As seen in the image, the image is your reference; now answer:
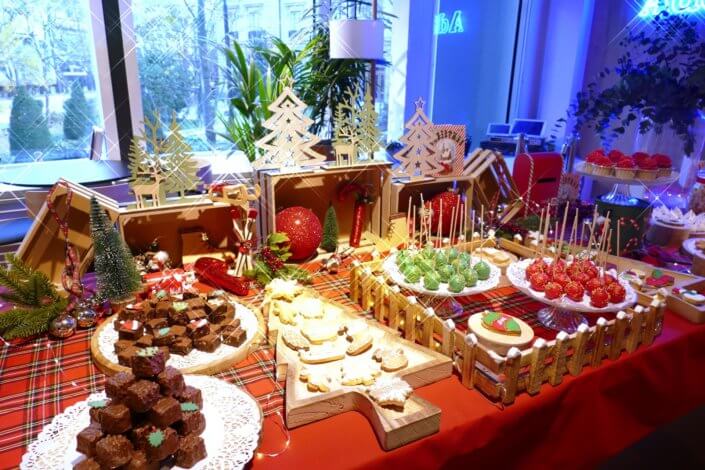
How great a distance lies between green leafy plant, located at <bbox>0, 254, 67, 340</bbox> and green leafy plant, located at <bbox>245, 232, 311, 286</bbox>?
0.65 metres

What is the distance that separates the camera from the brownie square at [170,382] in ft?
3.28

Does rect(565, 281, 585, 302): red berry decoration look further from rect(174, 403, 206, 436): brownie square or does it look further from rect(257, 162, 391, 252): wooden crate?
rect(174, 403, 206, 436): brownie square

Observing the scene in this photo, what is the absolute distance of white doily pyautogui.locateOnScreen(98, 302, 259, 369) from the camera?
4.34 ft

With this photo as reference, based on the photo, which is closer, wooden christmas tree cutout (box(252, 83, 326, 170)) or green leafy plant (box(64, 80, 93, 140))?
wooden christmas tree cutout (box(252, 83, 326, 170))

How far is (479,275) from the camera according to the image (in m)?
1.66

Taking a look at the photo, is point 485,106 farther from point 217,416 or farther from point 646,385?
point 217,416

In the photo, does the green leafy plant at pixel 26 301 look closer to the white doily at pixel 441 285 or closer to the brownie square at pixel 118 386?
the brownie square at pixel 118 386

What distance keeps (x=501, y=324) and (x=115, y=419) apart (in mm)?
1004

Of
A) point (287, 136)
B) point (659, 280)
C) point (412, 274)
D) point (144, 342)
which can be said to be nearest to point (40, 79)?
point (287, 136)

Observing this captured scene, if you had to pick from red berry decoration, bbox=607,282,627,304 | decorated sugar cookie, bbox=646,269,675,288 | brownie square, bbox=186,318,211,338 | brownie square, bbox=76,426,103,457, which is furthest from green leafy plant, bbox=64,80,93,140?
decorated sugar cookie, bbox=646,269,675,288

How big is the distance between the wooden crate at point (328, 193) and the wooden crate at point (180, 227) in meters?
0.16

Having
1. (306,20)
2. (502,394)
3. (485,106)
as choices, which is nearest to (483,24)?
(485,106)

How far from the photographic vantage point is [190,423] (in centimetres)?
99

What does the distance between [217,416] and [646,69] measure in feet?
7.87
